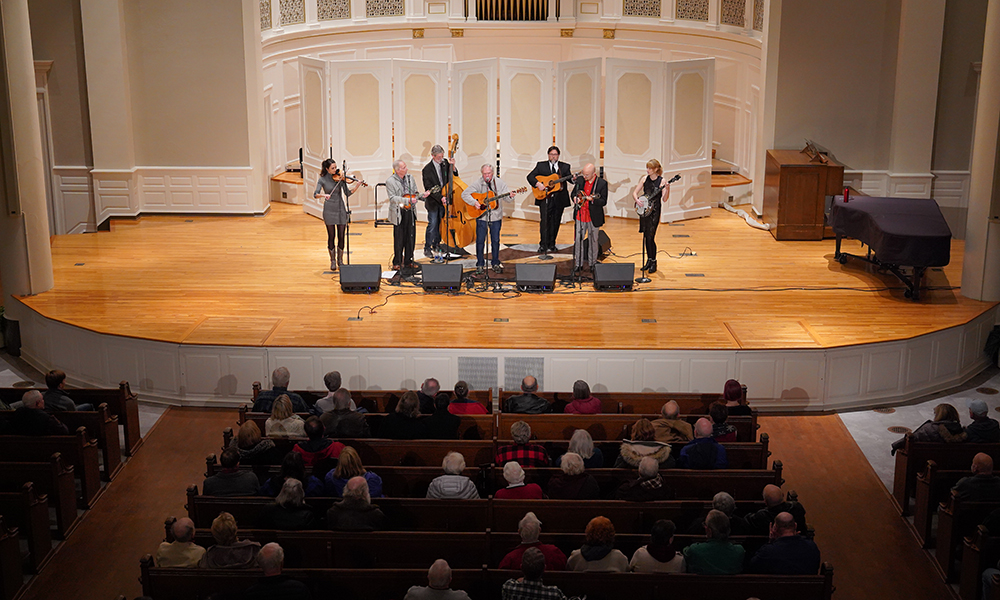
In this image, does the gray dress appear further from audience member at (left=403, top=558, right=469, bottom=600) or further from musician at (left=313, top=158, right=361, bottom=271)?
audience member at (left=403, top=558, right=469, bottom=600)

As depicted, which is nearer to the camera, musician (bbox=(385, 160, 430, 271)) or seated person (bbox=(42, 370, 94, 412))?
seated person (bbox=(42, 370, 94, 412))

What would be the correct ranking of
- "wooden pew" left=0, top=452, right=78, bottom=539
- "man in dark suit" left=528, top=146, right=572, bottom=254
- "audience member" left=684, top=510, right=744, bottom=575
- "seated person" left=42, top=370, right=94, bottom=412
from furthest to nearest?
"man in dark suit" left=528, top=146, right=572, bottom=254 < "seated person" left=42, top=370, right=94, bottom=412 < "wooden pew" left=0, top=452, right=78, bottom=539 < "audience member" left=684, top=510, right=744, bottom=575

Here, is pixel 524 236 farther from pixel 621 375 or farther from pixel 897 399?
pixel 897 399

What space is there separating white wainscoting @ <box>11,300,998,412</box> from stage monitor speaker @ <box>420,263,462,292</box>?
77.3 inches

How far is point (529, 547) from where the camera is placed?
19.0 feet

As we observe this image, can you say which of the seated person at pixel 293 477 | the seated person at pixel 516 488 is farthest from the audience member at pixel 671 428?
the seated person at pixel 293 477

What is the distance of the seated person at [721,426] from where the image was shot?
760cm

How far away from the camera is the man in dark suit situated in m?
12.9

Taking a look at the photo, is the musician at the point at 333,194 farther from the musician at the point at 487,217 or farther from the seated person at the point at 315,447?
the seated person at the point at 315,447

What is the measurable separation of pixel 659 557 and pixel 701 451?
1594 mm

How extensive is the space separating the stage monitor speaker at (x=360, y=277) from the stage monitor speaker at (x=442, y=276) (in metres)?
0.57

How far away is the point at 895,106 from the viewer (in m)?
14.5

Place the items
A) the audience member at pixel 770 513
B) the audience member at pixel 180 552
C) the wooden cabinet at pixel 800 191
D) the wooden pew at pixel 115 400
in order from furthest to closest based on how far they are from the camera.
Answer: the wooden cabinet at pixel 800 191
the wooden pew at pixel 115 400
the audience member at pixel 770 513
the audience member at pixel 180 552

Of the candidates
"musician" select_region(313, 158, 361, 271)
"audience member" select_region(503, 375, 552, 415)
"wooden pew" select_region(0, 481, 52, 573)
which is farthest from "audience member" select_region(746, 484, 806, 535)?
"musician" select_region(313, 158, 361, 271)
